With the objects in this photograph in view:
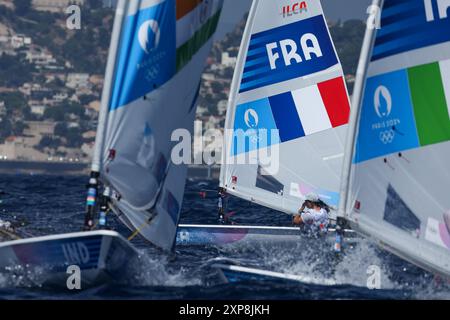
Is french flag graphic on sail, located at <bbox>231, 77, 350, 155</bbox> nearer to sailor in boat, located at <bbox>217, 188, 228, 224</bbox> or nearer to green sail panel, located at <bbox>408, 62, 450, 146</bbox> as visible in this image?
sailor in boat, located at <bbox>217, 188, 228, 224</bbox>

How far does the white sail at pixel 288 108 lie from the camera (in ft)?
72.7

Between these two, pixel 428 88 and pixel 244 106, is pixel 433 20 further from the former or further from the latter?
pixel 244 106

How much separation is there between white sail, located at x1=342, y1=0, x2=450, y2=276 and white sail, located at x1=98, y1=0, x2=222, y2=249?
219 centimetres

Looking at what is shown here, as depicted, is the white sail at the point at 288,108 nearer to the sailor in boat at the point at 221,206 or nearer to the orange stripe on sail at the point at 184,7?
the sailor in boat at the point at 221,206

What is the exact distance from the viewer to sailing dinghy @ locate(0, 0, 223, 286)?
1352 centimetres

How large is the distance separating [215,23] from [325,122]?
5.84 metres

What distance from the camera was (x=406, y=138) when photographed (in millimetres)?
15133

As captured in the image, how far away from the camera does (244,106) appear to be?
74.0ft

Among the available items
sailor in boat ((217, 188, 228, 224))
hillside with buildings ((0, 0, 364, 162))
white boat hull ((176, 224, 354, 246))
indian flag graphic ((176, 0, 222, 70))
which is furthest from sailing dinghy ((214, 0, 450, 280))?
hillside with buildings ((0, 0, 364, 162))

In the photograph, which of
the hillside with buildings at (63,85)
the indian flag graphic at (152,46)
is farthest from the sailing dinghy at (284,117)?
the hillside with buildings at (63,85)

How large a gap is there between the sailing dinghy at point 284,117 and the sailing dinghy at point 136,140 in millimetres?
6145

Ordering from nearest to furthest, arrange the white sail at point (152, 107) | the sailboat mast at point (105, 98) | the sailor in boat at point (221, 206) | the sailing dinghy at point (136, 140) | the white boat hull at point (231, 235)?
the sailing dinghy at point (136, 140), the sailboat mast at point (105, 98), the white sail at point (152, 107), the white boat hull at point (231, 235), the sailor in boat at point (221, 206)
